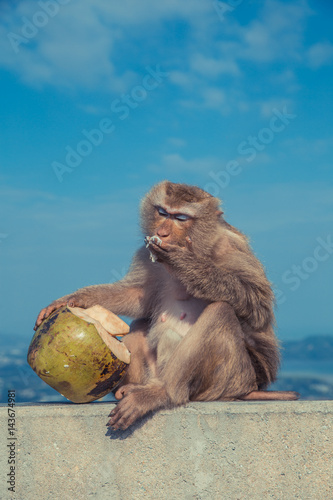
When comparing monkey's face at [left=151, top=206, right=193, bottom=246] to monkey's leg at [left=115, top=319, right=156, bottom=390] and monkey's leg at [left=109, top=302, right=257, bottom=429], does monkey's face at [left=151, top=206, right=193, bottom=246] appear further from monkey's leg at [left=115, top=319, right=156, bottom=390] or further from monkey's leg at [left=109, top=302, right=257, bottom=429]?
monkey's leg at [left=115, top=319, right=156, bottom=390]

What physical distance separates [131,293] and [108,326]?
0.89 metres

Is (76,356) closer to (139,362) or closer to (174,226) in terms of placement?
(139,362)

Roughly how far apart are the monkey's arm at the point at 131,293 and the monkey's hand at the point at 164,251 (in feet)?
3.33

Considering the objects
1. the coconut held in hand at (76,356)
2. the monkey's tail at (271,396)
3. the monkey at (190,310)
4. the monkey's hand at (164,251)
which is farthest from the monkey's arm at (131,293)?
the monkey's tail at (271,396)

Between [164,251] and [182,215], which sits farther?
[182,215]

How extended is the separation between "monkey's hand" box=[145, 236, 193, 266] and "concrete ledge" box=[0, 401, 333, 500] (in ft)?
4.05

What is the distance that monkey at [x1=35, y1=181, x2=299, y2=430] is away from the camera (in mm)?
4734

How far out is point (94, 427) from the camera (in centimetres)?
475

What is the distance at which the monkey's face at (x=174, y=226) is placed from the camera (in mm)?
5074

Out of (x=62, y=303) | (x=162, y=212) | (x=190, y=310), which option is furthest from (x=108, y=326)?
(x=162, y=212)

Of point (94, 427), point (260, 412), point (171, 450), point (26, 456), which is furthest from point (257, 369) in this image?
point (26, 456)

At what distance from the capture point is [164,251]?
4.89m

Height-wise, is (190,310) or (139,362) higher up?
(190,310)

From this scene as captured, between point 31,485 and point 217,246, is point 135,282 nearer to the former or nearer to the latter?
point 217,246
